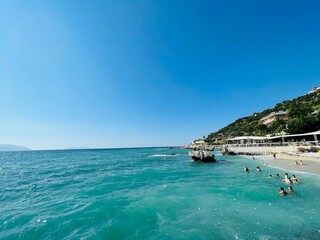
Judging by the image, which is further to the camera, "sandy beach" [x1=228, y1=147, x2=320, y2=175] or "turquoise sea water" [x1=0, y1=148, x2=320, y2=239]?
"sandy beach" [x1=228, y1=147, x2=320, y2=175]

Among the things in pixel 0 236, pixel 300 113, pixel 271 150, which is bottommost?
pixel 0 236

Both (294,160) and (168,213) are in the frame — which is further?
(294,160)

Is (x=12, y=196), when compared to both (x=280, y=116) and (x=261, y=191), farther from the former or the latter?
(x=280, y=116)

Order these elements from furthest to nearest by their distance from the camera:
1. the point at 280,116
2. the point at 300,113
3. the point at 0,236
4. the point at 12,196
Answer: the point at 280,116
the point at 300,113
the point at 12,196
the point at 0,236

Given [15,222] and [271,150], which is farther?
[271,150]

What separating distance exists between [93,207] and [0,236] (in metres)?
4.67

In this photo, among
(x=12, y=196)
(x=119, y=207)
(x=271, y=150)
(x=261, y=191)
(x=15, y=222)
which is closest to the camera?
(x=15, y=222)

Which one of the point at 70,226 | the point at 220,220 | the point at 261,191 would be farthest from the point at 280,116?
the point at 70,226

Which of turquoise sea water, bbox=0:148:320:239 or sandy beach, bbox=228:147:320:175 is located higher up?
sandy beach, bbox=228:147:320:175

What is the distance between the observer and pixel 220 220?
9.23 meters

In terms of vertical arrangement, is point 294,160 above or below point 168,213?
above

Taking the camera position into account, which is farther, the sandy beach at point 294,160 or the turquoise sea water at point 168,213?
the sandy beach at point 294,160

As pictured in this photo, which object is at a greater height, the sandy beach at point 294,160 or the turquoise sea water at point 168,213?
the sandy beach at point 294,160

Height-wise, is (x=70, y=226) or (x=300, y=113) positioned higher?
(x=300, y=113)
